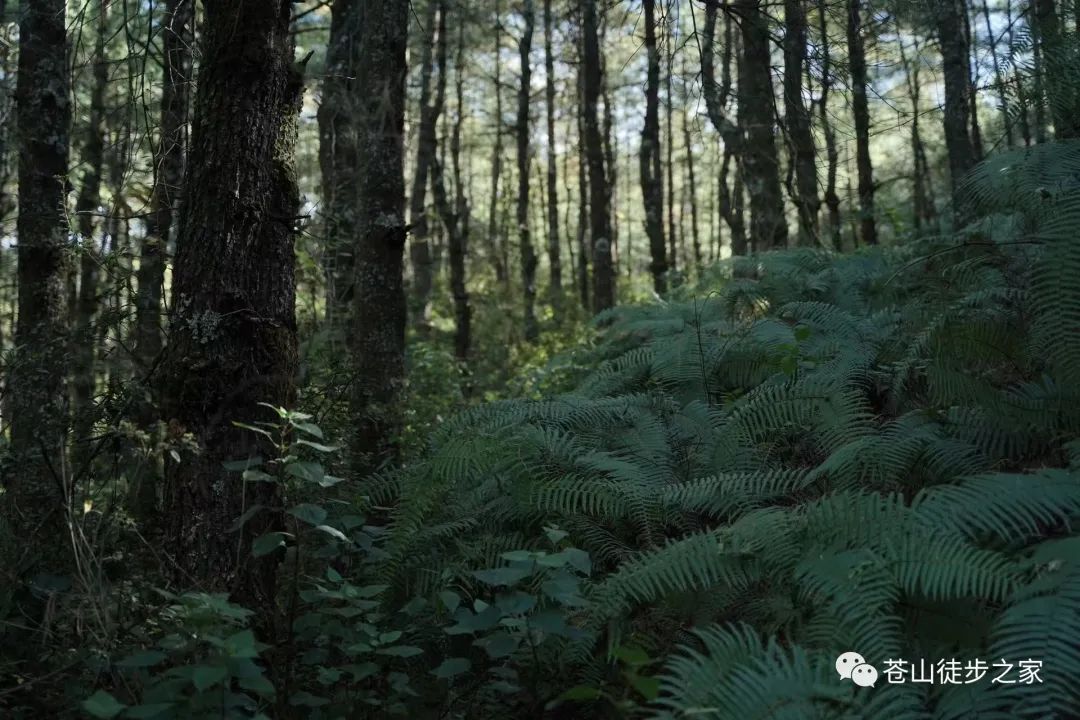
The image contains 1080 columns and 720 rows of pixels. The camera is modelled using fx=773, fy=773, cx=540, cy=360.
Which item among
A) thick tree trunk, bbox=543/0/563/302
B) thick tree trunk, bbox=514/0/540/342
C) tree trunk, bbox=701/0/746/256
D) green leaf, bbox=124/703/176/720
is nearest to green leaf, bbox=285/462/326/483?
green leaf, bbox=124/703/176/720

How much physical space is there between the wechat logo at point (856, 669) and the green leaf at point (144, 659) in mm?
2084

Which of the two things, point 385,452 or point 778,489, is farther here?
point 385,452

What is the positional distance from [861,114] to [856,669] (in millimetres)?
4773

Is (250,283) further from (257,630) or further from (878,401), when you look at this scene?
(878,401)

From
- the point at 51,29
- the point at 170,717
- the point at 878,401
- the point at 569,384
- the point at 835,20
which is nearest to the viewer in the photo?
the point at 170,717

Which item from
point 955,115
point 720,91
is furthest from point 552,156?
point 720,91

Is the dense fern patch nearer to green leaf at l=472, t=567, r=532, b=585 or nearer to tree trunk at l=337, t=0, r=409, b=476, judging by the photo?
green leaf at l=472, t=567, r=532, b=585

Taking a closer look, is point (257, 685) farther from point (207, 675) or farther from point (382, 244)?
point (382, 244)

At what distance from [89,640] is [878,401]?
4266 mm

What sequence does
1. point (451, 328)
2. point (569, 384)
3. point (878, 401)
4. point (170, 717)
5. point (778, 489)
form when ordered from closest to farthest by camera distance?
1. point (170, 717)
2. point (778, 489)
3. point (878, 401)
4. point (569, 384)
5. point (451, 328)

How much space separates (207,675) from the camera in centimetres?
219

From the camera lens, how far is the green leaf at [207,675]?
84.8 inches

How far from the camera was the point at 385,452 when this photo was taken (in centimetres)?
508

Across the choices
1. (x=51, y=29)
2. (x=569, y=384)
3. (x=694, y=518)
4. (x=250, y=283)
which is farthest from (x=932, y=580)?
(x=51, y=29)
